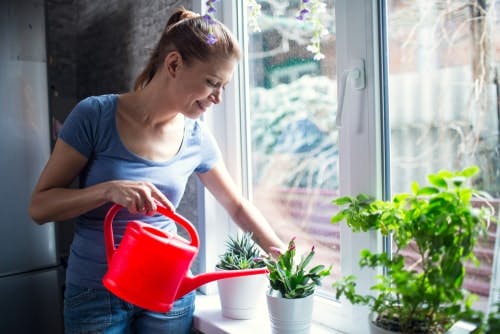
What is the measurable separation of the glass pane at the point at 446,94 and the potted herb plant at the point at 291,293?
0.25 m

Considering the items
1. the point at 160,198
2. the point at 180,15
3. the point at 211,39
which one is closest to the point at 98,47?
the point at 180,15

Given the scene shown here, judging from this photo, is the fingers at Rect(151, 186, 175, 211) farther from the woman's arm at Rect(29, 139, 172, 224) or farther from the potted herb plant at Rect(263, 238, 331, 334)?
the potted herb plant at Rect(263, 238, 331, 334)

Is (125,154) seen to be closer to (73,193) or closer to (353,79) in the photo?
(73,193)

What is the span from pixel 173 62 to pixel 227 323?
0.74 meters

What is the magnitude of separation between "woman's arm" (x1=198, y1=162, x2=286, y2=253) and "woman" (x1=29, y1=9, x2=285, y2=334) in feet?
0.38

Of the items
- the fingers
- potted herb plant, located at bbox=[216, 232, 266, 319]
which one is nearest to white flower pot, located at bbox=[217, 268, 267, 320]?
potted herb plant, located at bbox=[216, 232, 266, 319]

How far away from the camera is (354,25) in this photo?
1.14 meters

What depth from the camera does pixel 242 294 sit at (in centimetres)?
133

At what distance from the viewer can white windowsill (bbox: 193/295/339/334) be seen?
1.28 metres

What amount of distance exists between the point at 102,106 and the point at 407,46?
0.76 metres

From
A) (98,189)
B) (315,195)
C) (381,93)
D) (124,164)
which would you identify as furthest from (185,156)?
(381,93)

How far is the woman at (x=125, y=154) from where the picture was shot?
1.15 m

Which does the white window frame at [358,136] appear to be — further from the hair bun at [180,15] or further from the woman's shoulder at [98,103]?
the woman's shoulder at [98,103]

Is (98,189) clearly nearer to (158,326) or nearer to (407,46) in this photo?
(158,326)
